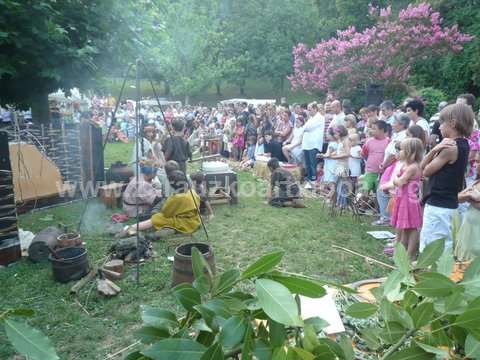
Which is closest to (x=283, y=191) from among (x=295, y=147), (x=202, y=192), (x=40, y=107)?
(x=202, y=192)

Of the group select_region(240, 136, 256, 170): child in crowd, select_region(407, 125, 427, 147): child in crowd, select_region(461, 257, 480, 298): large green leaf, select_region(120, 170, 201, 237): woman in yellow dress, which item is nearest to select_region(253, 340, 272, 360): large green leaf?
select_region(461, 257, 480, 298): large green leaf

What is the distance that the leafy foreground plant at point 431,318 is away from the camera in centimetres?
78

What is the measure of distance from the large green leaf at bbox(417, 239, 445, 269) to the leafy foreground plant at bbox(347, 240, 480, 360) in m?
0.07

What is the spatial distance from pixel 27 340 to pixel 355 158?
25.8 feet

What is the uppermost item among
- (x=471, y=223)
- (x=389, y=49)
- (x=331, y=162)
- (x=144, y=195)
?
(x=389, y=49)

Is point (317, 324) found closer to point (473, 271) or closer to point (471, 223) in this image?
point (473, 271)

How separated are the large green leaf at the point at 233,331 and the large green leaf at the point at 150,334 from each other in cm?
18

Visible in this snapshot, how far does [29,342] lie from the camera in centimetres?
70

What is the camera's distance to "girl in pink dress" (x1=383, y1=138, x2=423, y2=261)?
195 inches

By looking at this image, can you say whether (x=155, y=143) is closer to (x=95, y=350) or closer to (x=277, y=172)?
(x=277, y=172)

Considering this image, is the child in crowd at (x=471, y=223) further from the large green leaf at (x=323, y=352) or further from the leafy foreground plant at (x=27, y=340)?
the leafy foreground plant at (x=27, y=340)

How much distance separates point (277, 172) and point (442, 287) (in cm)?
768

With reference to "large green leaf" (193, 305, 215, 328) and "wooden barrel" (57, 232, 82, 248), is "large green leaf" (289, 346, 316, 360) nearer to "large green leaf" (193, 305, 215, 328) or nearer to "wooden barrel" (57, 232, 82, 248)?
"large green leaf" (193, 305, 215, 328)

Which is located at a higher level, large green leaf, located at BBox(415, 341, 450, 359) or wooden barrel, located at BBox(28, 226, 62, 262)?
large green leaf, located at BBox(415, 341, 450, 359)
